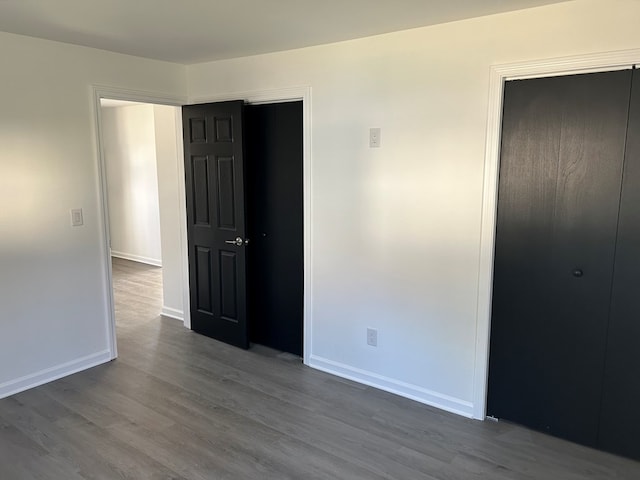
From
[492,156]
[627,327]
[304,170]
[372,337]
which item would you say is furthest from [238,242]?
[627,327]

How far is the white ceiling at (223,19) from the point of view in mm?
2408

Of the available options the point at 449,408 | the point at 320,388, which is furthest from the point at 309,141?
the point at 449,408

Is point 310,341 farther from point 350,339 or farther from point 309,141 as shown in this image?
point 309,141

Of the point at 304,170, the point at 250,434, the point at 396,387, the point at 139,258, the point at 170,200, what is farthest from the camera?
the point at 139,258

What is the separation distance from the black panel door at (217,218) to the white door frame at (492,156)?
1.95 meters

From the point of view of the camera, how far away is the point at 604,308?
2.52 m

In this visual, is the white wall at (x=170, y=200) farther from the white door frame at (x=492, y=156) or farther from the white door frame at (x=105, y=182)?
the white door frame at (x=492, y=156)

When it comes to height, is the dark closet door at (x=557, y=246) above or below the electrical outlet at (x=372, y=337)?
above

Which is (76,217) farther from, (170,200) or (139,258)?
(139,258)

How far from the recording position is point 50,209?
3.33 meters

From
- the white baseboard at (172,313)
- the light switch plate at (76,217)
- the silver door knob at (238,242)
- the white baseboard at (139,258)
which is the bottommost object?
the white baseboard at (172,313)

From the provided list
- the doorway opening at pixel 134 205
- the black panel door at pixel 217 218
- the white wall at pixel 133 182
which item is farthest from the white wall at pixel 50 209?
the white wall at pixel 133 182

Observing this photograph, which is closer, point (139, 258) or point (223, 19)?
point (223, 19)

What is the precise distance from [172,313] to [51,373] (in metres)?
1.47
